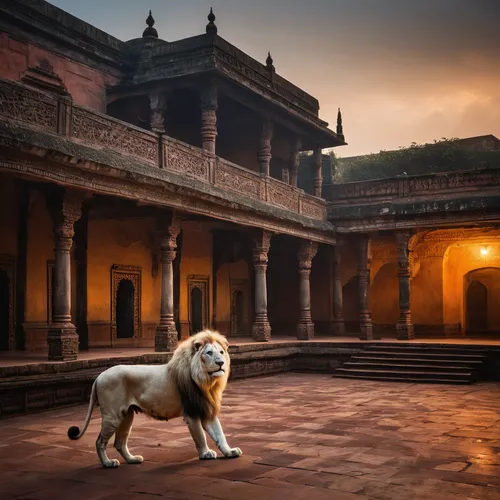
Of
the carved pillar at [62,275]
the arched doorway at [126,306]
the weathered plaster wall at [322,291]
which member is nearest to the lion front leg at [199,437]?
the carved pillar at [62,275]

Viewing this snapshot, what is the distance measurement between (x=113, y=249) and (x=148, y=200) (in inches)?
153

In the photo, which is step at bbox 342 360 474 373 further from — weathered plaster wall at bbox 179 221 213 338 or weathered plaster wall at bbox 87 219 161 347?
weathered plaster wall at bbox 87 219 161 347

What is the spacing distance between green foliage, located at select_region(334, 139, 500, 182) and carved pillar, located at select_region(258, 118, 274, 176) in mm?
17940

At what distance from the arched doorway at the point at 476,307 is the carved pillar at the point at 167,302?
14456 millimetres

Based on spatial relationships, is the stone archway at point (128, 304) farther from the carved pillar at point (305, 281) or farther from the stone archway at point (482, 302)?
the stone archway at point (482, 302)

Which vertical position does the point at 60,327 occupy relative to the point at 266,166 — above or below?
below

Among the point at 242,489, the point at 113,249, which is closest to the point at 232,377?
the point at 113,249

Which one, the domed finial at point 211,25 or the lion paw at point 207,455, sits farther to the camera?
the domed finial at point 211,25

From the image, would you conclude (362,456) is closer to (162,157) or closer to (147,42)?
(162,157)

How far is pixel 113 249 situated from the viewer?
15.9 m

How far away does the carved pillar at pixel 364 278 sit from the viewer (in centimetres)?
1912

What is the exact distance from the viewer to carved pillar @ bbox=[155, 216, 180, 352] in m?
13.3

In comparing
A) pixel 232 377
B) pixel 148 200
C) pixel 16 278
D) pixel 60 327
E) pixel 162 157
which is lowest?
pixel 232 377

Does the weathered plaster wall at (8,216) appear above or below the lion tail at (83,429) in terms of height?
above
